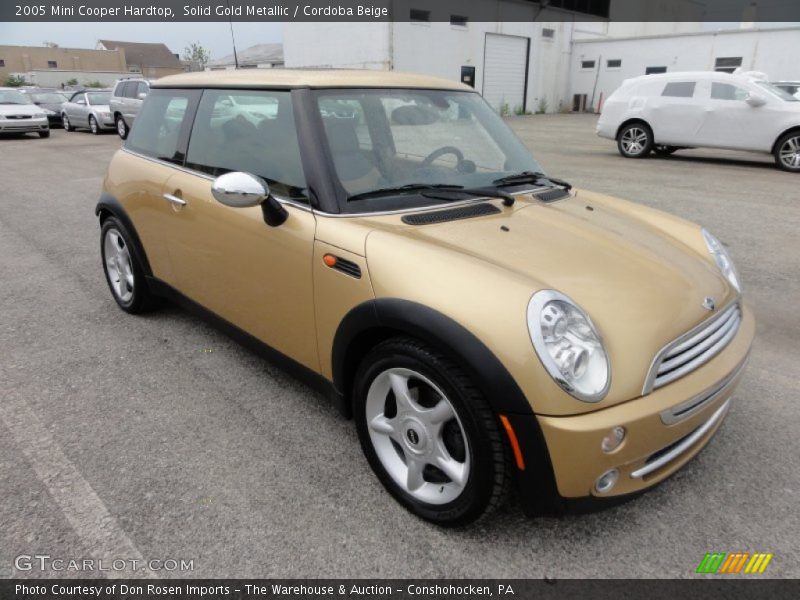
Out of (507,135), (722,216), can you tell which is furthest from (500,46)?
(507,135)

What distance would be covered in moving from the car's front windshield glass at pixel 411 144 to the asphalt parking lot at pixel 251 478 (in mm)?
1229

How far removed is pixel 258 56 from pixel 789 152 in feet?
130

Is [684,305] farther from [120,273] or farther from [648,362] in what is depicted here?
[120,273]

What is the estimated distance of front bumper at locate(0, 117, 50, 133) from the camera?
1703cm

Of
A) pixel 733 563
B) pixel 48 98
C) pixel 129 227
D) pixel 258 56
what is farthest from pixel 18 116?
pixel 258 56

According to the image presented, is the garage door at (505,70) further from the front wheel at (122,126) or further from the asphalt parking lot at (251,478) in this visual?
the asphalt parking lot at (251,478)

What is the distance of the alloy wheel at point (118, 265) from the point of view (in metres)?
4.13

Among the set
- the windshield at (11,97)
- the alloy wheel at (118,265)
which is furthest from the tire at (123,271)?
the windshield at (11,97)

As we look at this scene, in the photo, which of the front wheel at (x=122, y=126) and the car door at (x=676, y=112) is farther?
the front wheel at (x=122, y=126)

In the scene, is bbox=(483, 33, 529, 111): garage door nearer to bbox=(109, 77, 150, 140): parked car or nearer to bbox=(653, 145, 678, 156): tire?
bbox=(653, 145, 678, 156): tire

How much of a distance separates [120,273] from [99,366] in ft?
3.32

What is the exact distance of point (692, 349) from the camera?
208 cm

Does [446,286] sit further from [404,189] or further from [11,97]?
[11,97]

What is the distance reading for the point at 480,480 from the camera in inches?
76.6
